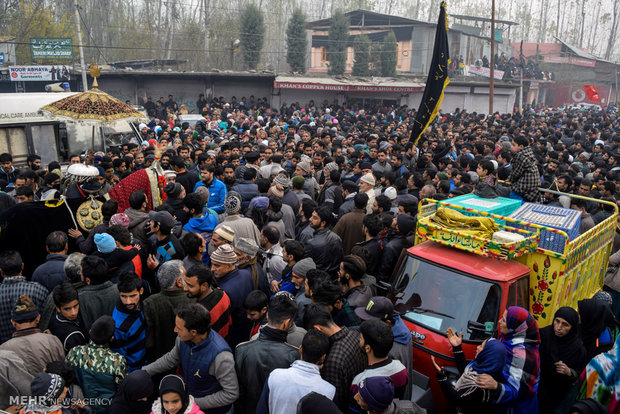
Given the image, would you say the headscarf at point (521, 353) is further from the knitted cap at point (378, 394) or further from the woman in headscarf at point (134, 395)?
the woman in headscarf at point (134, 395)

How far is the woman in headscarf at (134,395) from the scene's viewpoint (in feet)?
10.7

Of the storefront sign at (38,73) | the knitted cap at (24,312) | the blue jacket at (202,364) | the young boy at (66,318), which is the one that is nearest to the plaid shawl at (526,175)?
the blue jacket at (202,364)

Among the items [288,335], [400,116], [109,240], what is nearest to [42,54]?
[400,116]

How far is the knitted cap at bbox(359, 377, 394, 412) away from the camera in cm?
299

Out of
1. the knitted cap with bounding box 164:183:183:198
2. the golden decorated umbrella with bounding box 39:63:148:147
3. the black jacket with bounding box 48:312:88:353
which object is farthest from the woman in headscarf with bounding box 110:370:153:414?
the golden decorated umbrella with bounding box 39:63:148:147

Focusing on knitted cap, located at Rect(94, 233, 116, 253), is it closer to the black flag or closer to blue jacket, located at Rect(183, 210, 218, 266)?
blue jacket, located at Rect(183, 210, 218, 266)

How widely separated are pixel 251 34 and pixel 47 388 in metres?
35.5

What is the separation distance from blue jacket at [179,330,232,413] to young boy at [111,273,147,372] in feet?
2.25

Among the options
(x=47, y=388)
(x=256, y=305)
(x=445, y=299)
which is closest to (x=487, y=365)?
(x=445, y=299)

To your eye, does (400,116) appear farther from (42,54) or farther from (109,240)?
(109,240)

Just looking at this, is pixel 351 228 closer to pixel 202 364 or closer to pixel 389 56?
pixel 202 364

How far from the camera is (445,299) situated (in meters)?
4.77

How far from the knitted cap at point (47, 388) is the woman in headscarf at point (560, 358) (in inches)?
153

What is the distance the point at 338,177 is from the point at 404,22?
3512cm
